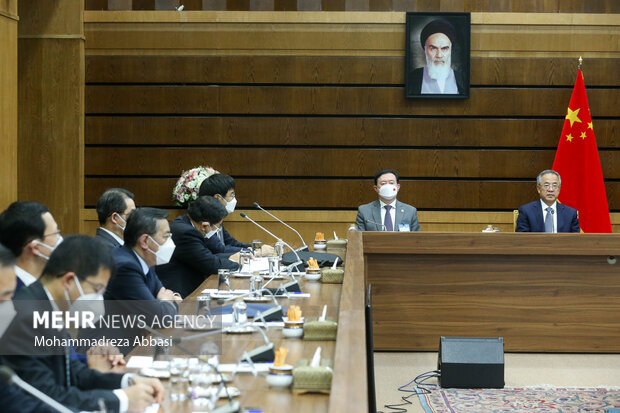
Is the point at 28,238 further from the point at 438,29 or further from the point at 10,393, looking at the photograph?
the point at 438,29

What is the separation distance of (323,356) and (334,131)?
557 centimetres

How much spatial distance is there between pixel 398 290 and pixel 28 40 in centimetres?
454

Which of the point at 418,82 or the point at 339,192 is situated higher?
the point at 418,82

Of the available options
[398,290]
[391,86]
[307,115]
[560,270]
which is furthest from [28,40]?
[560,270]

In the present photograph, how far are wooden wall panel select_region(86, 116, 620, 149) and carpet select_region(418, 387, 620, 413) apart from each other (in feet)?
12.1

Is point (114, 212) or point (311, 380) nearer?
point (311, 380)

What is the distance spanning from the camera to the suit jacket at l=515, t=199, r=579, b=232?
19.8 ft

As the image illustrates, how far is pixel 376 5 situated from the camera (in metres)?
7.98

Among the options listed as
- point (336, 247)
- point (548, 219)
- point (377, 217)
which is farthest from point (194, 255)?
point (548, 219)

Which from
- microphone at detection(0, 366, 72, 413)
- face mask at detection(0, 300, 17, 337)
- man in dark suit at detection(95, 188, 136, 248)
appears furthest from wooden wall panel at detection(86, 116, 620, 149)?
microphone at detection(0, 366, 72, 413)

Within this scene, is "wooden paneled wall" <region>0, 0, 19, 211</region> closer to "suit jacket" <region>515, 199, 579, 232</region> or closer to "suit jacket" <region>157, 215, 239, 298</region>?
"suit jacket" <region>157, 215, 239, 298</region>

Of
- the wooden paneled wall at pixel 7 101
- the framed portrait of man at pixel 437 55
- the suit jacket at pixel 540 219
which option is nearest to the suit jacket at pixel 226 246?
the wooden paneled wall at pixel 7 101

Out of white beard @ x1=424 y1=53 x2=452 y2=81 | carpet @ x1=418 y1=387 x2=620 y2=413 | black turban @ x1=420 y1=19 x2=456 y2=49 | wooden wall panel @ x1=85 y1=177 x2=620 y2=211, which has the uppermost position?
black turban @ x1=420 y1=19 x2=456 y2=49

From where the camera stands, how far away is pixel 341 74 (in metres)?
7.96
